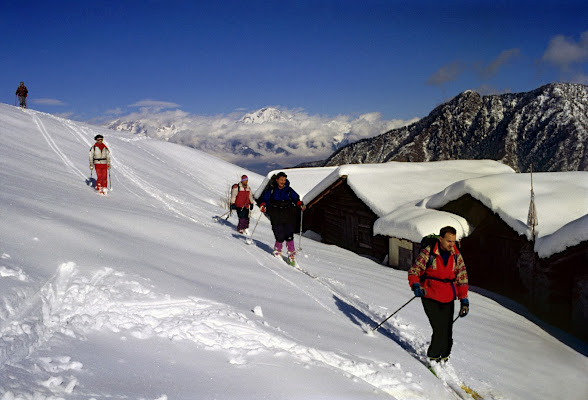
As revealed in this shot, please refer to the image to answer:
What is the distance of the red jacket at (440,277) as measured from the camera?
5980 millimetres

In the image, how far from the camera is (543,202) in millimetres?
13305

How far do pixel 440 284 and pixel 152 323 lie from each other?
12.6 ft

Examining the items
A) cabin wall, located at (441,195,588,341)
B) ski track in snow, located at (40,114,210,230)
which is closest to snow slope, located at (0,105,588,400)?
cabin wall, located at (441,195,588,341)

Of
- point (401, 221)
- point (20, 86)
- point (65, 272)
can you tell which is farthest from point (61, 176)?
point (20, 86)

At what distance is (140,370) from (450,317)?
4.29 metres

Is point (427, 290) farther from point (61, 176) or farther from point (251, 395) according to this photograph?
point (61, 176)

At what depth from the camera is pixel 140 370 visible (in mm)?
3836

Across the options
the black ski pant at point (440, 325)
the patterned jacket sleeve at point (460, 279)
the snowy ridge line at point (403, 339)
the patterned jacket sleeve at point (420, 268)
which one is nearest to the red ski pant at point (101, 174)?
the snowy ridge line at point (403, 339)

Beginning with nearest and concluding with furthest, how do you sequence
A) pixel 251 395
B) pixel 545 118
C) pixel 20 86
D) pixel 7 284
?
1. pixel 251 395
2. pixel 7 284
3. pixel 20 86
4. pixel 545 118

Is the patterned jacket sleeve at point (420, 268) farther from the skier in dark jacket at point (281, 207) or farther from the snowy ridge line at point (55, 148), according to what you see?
the snowy ridge line at point (55, 148)

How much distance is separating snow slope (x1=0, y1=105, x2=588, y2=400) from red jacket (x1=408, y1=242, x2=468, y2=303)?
106 cm

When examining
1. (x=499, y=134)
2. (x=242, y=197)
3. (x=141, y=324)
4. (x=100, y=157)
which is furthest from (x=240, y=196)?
(x=499, y=134)

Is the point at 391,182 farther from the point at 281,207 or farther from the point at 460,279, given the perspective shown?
the point at 460,279

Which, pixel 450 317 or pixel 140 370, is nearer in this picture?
pixel 140 370
